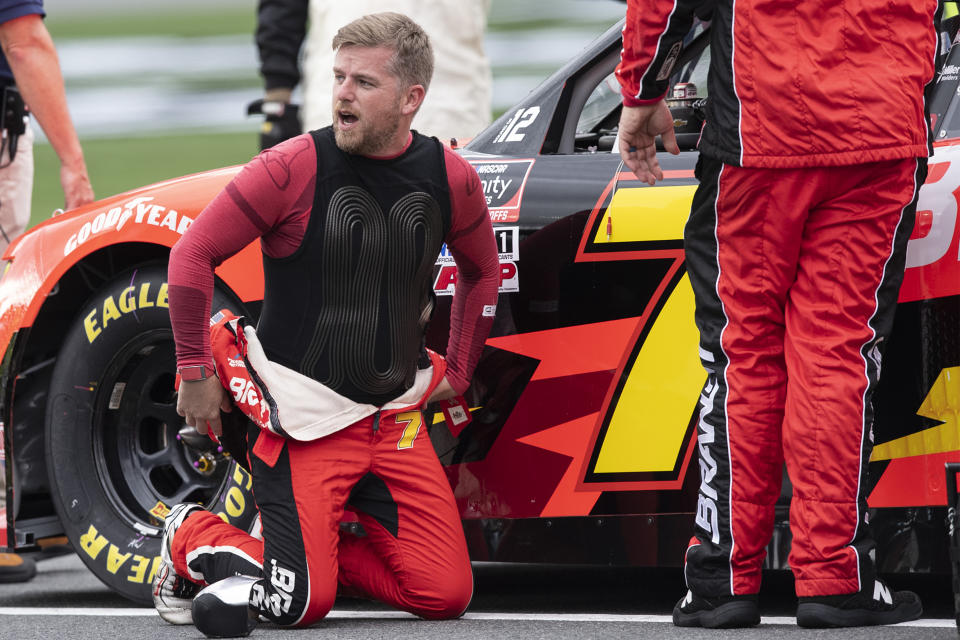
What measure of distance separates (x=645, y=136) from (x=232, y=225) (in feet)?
3.06

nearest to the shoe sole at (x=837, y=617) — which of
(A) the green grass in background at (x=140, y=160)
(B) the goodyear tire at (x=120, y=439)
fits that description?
(B) the goodyear tire at (x=120, y=439)

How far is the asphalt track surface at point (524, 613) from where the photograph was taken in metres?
2.99

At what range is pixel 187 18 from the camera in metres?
20.1


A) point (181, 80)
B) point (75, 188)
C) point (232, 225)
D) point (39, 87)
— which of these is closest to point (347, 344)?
point (232, 225)

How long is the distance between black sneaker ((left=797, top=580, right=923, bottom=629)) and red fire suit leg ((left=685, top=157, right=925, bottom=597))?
0.08 ft

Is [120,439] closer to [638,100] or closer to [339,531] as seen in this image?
[339,531]

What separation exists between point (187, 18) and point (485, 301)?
701 inches

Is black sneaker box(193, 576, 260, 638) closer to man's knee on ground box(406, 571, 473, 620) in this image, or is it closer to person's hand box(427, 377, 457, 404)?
man's knee on ground box(406, 571, 473, 620)

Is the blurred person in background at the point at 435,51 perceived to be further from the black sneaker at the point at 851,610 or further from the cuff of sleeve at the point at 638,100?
the black sneaker at the point at 851,610

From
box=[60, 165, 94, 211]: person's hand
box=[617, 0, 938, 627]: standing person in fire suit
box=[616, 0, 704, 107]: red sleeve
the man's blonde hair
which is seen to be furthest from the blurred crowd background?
box=[617, 0, 938, 627]: standing person in fire suit

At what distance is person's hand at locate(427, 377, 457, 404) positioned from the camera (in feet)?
11.1

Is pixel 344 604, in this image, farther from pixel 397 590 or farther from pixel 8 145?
pixel 8 145

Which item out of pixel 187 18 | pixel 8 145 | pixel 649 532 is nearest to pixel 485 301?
pixel 649 532

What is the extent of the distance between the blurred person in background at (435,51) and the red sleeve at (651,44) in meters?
2.31
